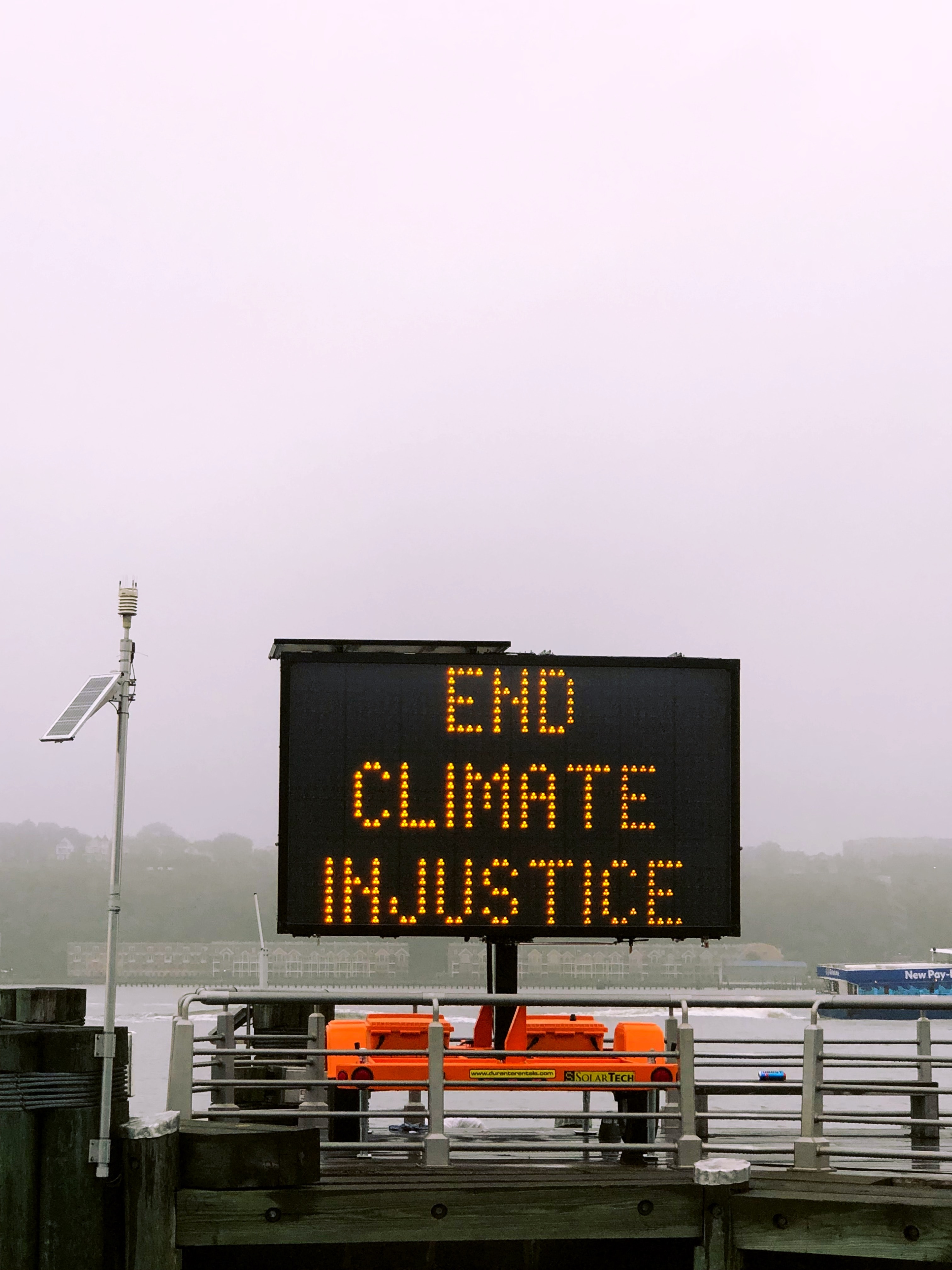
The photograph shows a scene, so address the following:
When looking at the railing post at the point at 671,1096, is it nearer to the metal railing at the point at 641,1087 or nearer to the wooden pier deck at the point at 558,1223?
the metal railing at the point at 641,1087

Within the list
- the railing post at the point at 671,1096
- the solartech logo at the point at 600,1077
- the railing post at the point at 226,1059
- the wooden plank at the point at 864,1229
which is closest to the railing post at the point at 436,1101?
the railing post at the point at 226,1059

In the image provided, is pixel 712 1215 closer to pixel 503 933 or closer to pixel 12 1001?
pixel 503 933

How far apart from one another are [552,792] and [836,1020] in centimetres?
19045

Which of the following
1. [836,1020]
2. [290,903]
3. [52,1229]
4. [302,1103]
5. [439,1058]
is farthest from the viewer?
[836,1020]

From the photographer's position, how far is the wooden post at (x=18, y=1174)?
10.6 metres

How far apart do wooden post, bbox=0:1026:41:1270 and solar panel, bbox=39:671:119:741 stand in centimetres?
224

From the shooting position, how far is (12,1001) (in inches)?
516

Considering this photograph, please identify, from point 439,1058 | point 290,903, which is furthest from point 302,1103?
point 439,1058

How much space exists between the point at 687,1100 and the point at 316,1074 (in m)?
5.22

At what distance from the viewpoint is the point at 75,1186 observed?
423 inches

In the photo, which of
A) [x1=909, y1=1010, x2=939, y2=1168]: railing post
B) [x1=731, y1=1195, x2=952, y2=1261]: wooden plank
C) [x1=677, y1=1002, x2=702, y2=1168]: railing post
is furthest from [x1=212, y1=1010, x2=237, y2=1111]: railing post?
[x1=909, y1=1010, x2=939, y2=1168]: railing post

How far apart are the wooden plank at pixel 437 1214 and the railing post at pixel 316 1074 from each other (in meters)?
3.13

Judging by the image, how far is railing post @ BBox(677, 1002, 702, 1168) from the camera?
11.8m

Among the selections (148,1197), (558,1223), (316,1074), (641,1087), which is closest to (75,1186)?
(148,1197)
